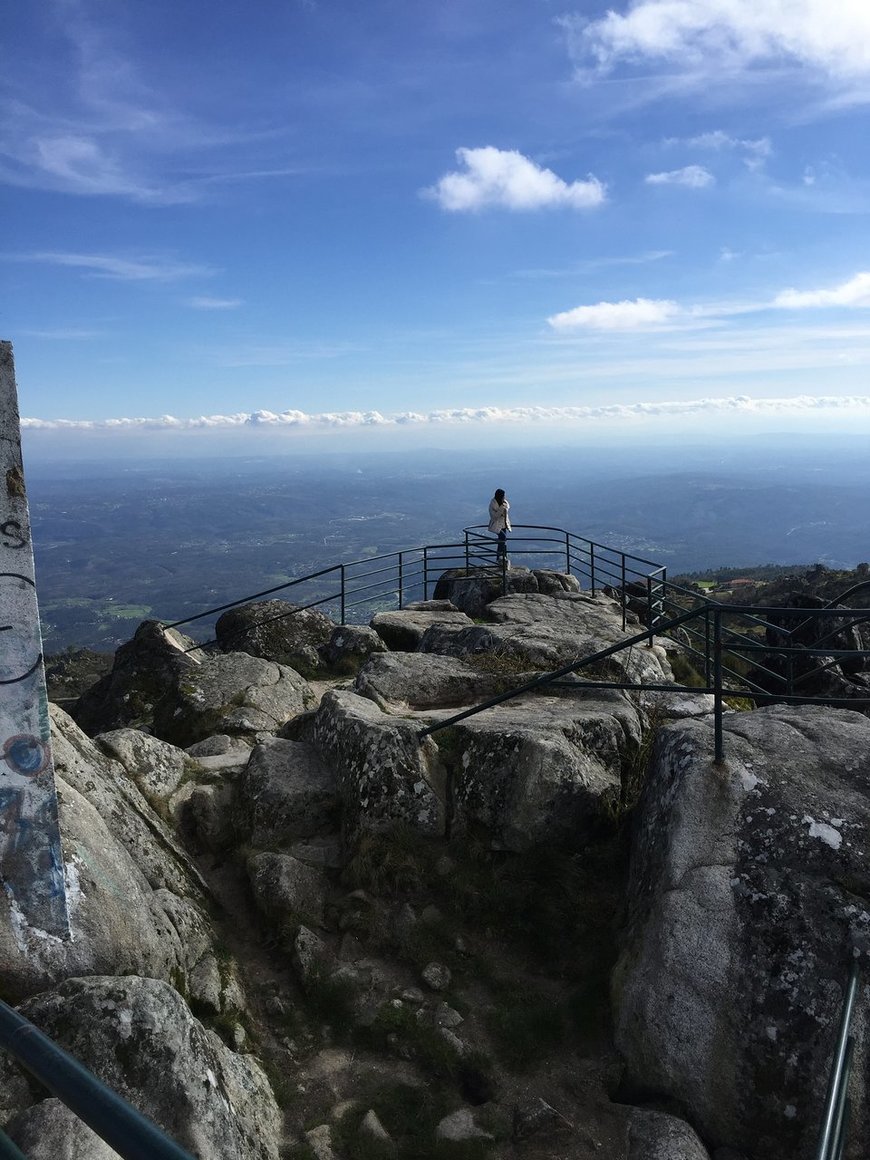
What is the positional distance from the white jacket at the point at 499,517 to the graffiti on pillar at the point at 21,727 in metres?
15.6

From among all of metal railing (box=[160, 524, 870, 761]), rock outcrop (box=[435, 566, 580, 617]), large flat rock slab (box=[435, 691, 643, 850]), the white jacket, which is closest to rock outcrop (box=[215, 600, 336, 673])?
metal railing (box=[160, 524, 870, 761])

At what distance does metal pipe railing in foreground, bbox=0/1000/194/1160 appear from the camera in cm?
171

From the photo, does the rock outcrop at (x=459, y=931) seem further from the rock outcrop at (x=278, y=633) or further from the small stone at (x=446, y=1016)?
the rock outcrop at (x=278, y=633)

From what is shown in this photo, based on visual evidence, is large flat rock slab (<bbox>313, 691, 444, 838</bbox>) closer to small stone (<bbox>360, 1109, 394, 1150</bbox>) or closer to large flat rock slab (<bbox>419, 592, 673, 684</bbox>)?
small stone (<bbox>360, 1109, 394, 1150</bbox>)

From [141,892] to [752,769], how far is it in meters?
4.82

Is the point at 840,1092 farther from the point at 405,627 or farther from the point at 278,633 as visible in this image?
the point at 278,633

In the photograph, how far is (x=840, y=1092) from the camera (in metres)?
4.09

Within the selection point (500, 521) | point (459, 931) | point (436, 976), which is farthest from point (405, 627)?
point (436, 976)

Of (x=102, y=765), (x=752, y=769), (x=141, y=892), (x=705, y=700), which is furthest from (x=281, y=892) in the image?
(x=705, y=700)

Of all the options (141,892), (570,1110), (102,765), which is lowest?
(570,1110)

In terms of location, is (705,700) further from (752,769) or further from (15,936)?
(15,936)

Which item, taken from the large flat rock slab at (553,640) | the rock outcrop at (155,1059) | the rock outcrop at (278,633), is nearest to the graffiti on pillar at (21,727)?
the rock outcrop at (155,1059)

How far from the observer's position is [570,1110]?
195 inches

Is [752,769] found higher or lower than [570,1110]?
higher
